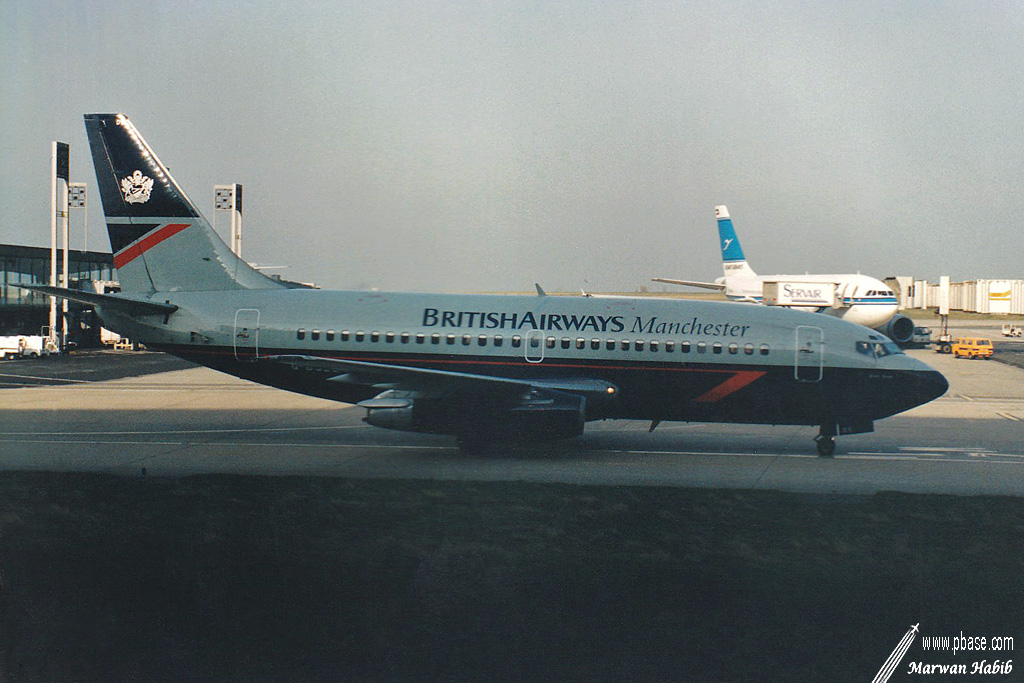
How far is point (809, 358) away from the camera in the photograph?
853 inches

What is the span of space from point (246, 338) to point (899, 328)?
1369 inches

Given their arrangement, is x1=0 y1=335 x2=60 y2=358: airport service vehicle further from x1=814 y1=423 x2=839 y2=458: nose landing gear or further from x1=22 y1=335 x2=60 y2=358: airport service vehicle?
x1=814 y1=423 x2=839 y2=458: nose landing gear

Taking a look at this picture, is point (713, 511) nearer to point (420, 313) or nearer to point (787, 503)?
point (787, 503)

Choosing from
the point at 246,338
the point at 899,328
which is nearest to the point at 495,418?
the point at 246,338

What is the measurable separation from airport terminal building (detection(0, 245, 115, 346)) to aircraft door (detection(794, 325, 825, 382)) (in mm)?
41089

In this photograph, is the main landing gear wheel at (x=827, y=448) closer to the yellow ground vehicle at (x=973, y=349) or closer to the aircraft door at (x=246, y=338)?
the aircraft door at (x=246, y=338)

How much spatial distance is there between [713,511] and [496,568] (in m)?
4.98

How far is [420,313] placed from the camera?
2272 cm

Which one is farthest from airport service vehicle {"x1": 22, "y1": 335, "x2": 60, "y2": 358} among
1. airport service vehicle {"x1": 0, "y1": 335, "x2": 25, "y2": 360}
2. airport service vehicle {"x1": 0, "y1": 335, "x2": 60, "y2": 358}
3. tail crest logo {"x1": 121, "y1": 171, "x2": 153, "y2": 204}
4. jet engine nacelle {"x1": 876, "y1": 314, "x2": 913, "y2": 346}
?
jet engine nacelle {"x1": 876, "y1": 314, "x2": 913, "y2": 346}

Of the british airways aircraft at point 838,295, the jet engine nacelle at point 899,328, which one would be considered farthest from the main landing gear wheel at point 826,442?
the jet engine nacelle at point 899,328

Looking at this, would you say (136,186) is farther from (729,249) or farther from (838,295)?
(729,249)

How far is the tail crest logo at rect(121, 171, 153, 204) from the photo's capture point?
24094 millimetres

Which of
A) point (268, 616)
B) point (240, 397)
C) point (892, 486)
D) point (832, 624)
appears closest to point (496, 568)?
point (268, 616)

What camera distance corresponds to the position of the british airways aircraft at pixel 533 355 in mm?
20703
